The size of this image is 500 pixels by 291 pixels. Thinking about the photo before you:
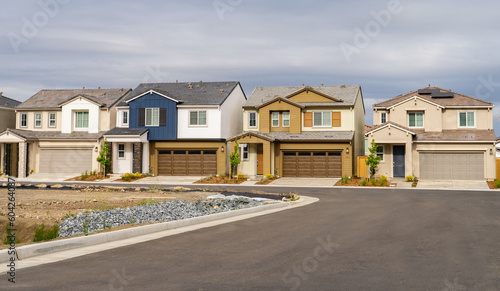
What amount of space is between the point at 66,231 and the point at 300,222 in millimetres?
6775

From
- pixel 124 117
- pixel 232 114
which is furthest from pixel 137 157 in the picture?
pixel 232 114

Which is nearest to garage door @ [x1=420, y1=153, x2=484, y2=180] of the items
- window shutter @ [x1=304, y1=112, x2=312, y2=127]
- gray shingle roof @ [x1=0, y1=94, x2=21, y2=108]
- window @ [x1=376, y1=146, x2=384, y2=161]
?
window @ [x1=376, y1=146, x2=384, y2=161]

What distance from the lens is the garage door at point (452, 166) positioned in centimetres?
3731

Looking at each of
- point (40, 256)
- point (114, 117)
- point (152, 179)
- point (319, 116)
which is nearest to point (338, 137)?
point (319, 116)

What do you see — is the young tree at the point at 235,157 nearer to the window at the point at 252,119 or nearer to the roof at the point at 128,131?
the window at the point at 252,119

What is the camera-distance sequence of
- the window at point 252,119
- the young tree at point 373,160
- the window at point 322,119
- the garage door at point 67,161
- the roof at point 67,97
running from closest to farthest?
1. the young tree at point 373,160
2. the window at point 322,119
3. the window at point 252,119
4. the garage door at point 67,161
5. the roof at point 67,97

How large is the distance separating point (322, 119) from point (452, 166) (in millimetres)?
10828

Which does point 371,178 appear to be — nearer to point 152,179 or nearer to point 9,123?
point 152,179

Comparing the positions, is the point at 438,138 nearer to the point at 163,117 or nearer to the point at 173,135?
the point at 173,135

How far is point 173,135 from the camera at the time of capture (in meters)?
42.5

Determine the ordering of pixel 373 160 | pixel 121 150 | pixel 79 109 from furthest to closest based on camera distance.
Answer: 1. pixel 79 109
2. pixel 121 150
3. pixel 373 160

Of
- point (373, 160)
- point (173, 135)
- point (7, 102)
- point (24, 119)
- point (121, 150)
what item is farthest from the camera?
point (7, 102)

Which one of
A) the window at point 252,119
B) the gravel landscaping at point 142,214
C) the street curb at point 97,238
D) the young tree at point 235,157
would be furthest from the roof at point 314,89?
the street curb at point 97,238

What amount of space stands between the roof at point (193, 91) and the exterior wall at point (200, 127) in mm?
672
